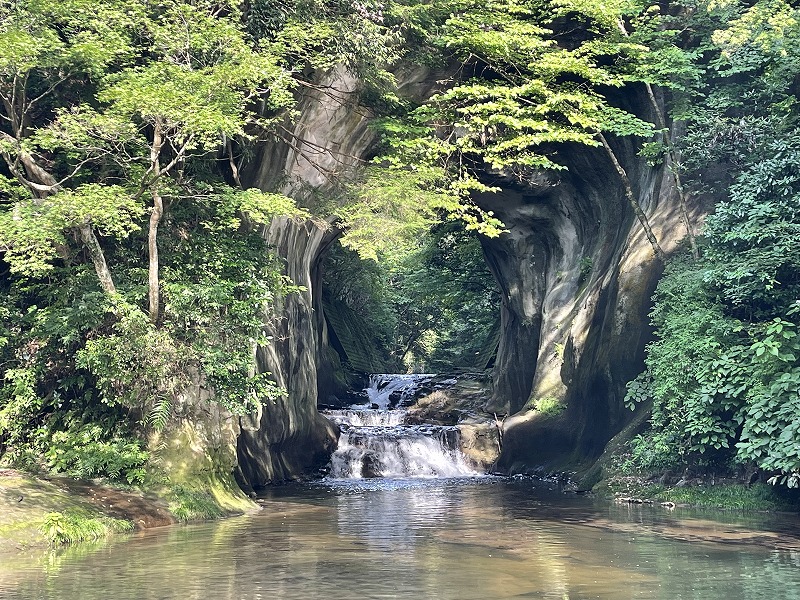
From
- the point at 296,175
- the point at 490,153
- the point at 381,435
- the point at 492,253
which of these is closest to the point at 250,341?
the point at 296,175

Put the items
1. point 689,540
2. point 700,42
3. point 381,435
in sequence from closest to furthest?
point 689,540, point 700,42, point 381,435

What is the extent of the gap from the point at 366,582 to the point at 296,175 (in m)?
11.6

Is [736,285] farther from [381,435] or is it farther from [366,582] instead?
[381,435]

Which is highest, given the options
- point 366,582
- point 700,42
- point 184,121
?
point 700,42

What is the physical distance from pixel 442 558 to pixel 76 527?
449 centimetres

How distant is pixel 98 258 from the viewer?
12859 mm

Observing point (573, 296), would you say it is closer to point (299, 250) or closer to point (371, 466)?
point (371, 466)

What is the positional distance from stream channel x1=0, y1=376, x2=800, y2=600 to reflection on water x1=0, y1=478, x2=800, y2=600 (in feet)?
0.06

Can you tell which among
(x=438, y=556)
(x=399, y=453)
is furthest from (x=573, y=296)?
(x=438, y=556)

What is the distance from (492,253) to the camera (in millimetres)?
26953

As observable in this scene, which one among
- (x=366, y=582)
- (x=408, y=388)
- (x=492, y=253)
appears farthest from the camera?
(x=408, y=388)

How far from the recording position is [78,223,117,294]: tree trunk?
12750 millimetres

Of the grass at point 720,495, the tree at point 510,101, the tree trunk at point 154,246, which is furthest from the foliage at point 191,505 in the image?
the tree at point 510,101

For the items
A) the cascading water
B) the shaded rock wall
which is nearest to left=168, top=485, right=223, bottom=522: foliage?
the shaded rock wall
